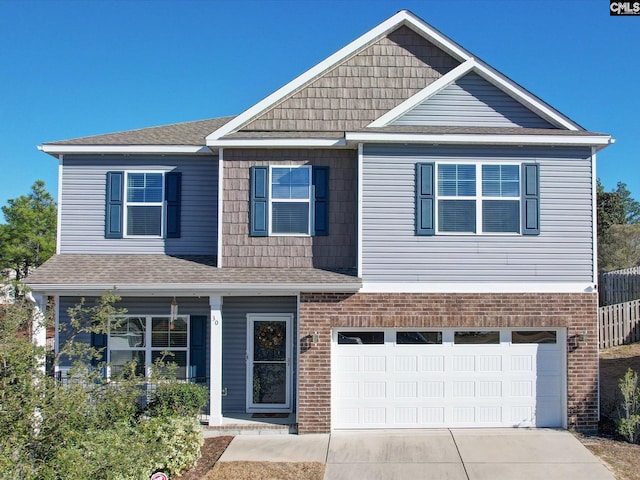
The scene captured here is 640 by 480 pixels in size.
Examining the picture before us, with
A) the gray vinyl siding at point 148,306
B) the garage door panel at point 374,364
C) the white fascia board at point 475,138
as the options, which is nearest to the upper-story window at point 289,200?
the white fascia board at point 475,138

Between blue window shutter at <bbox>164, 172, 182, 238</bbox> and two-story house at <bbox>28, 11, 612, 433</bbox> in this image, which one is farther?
blue window shutter at <bbox>164, 172, 182, 238</bbox>

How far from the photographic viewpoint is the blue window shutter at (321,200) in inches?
450

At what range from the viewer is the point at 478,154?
36.0 feet

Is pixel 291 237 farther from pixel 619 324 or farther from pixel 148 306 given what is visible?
pixel 619 324

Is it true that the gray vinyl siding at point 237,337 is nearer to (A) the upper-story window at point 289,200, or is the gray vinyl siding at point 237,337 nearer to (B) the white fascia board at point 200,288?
(B) the white fascia board at point 200,288

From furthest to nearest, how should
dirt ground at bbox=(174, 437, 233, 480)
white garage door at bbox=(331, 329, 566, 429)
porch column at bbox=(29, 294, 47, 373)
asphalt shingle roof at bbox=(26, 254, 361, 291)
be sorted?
white garage door at bbox=(331, 329, 566, 429) < asphalt shingle roof at bbox=(26, 254, 361, 291) < porch column at bbox=(29, 294, 47, 373) < dirt ground at bbox=(174, 437, 233, 480)

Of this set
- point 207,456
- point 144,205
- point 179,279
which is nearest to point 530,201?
point 179,279

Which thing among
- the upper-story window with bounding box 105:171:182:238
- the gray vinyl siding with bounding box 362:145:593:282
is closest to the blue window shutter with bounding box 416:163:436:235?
the gray vinyl siding with bounding box 362:145:593:282

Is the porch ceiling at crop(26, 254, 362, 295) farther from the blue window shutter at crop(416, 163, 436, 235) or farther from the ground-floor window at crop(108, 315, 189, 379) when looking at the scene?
the blue window shutter at crop(416, 163, 436, 235)

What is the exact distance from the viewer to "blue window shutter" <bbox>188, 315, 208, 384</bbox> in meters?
11.9

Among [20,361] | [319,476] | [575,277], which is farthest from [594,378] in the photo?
[20,361]
